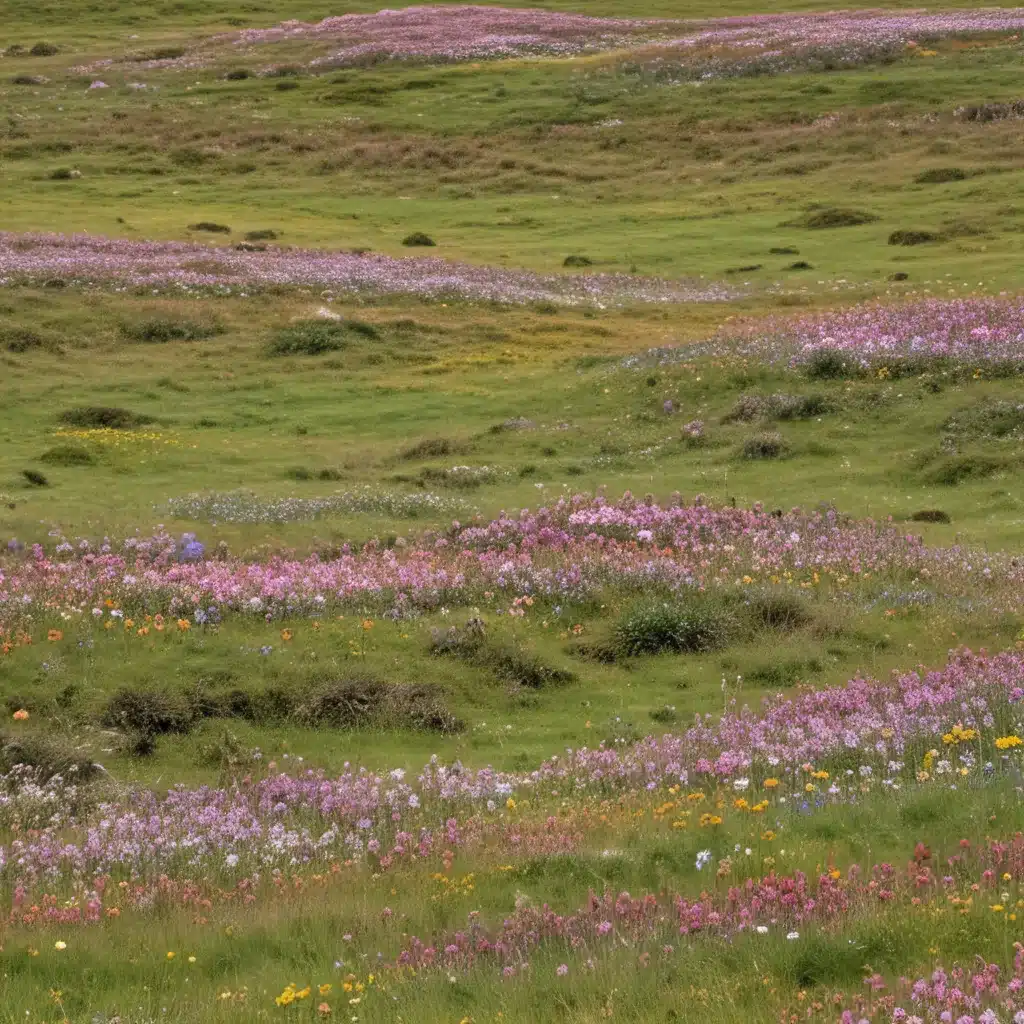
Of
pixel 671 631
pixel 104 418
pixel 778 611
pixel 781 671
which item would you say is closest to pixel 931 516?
pixel 778 611

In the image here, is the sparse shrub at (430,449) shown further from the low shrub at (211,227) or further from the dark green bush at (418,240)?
the low shrub at (211,227)

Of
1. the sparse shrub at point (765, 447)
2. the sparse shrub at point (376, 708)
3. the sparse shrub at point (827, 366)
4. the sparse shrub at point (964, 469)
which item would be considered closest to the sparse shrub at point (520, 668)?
the sparse shrub at point (376, 708)

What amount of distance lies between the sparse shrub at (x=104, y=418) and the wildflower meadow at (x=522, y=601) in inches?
5.2

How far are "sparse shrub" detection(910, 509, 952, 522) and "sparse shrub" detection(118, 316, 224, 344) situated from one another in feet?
74.1

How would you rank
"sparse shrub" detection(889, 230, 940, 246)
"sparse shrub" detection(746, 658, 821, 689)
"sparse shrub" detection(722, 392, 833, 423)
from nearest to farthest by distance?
1. "sparse shrub" detection(746, 658, 821, 689)
2. "sparse shrub" detection(722, 392, 833, 423)
3. "sparse shrub" detection(889, 230, 940, 246)

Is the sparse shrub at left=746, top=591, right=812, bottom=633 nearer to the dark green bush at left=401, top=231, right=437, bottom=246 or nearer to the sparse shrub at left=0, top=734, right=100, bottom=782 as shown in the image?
the sparse shrub at left=0, top=734, right=100, bottom=782

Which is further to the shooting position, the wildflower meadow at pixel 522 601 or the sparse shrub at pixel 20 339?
the sparse shrub at pixel 20 339

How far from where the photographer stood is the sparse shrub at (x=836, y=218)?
49.7m

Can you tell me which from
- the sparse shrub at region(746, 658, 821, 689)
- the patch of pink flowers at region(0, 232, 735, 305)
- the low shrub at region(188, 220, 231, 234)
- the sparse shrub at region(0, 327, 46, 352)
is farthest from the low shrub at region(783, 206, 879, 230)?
the sparse shrub at region(746, 658, 821, 689)

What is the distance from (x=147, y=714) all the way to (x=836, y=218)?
4071 centimetres

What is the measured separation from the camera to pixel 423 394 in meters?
33.1

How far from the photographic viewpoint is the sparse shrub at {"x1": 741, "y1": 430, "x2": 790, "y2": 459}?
85.5 feet

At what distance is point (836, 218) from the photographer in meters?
50.0

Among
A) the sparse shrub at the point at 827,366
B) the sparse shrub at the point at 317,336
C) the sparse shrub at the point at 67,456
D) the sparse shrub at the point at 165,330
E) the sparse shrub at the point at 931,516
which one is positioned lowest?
the sparse shrub at the point at 931,516
